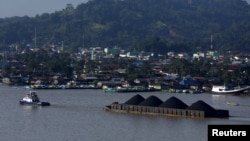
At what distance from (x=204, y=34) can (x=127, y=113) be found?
5618cm

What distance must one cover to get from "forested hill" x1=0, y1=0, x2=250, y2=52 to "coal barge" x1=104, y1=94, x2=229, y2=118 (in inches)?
1473

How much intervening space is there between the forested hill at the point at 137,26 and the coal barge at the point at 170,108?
37.4 m

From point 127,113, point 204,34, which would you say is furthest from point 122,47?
point 127,113

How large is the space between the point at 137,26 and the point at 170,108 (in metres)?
57.6

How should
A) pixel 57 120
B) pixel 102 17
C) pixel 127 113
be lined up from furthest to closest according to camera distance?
1. pixel 102 17
2. pixel 127 113
3. pixel 57 120

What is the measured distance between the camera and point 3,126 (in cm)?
1716

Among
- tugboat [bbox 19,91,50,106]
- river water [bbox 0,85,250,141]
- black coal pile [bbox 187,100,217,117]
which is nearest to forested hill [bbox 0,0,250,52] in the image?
tugboat [bbox 19,91,50,106]

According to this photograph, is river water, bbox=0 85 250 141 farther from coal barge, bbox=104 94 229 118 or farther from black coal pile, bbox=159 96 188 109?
black coal pile, bbox=159 96 188 109

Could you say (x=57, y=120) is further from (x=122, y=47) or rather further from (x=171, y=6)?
(x=171, y=6)

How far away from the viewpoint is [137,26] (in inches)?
3051

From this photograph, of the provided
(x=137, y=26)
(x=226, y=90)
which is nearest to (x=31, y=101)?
(x=226, y=90)

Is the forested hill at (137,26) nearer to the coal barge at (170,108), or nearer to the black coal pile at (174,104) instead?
the coal barge at (170,108)

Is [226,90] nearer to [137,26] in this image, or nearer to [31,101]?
[31,101]

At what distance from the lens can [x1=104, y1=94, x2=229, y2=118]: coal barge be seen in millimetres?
19234
